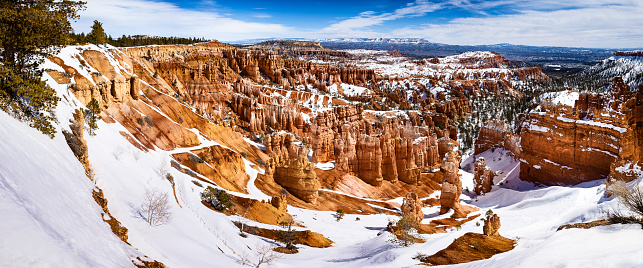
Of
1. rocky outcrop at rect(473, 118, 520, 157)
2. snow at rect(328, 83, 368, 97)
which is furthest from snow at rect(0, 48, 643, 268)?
snow at rect(328, 83, 368, 97)

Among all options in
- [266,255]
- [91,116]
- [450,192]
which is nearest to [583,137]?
[450,192]

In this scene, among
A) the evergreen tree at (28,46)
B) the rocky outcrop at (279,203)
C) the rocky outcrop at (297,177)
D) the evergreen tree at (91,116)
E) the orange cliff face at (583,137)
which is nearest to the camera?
the evergreen tree at (28,46)

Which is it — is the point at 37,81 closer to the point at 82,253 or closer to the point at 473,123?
the point at 82,253

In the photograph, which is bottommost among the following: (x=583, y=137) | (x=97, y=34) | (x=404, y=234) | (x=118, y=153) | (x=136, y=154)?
(x=404, y=234)

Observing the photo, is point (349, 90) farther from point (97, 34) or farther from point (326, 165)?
point (97, 34)

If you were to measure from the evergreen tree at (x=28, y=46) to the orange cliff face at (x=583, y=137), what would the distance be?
124ft

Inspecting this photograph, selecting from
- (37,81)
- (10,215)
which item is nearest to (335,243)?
(37,81)

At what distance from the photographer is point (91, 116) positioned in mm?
16828

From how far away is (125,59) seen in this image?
30438 mm

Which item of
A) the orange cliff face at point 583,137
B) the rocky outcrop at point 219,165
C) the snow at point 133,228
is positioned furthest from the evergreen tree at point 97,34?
the orange cliff face at point 583,137

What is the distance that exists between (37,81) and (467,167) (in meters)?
55.9

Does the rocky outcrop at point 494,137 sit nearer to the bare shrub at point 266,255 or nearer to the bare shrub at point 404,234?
the bare shrub at point 404,234

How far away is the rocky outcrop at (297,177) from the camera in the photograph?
28633mm

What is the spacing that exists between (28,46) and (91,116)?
613 centimetres
